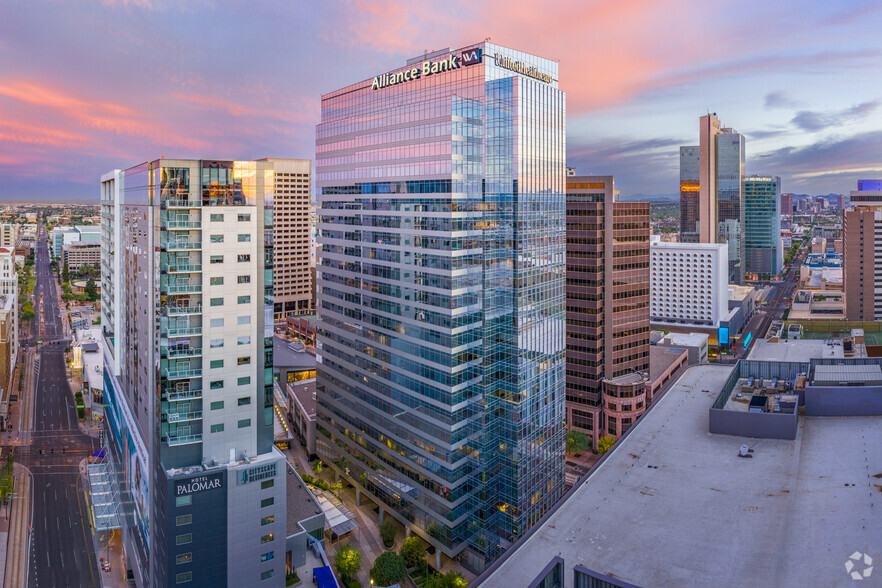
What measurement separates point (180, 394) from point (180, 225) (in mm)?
15816

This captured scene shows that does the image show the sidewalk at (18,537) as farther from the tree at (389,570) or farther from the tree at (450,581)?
the tree at (450,581)

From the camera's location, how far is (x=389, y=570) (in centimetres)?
7194

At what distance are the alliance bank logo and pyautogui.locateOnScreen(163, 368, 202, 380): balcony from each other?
47.3m

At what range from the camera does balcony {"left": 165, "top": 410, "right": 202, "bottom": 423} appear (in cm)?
5775

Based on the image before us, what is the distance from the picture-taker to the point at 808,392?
64.4 metres

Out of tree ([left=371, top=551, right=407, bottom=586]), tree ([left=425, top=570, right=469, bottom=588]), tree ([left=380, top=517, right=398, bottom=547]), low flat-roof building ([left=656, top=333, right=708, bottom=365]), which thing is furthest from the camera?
low flat-roof building ([left=656, top=333, right=708, bottom=365])

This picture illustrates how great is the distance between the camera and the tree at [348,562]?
75.4 meters

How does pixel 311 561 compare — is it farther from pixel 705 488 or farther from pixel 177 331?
pixel 705 488

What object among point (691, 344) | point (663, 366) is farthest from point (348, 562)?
point (691, 344)

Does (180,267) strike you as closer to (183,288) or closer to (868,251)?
(183,288)

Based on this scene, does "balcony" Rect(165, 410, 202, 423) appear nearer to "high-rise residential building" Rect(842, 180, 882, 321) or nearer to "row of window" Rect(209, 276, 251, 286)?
"row of window" Rect(209, 276, 251, 286)

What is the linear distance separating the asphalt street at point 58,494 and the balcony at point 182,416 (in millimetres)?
36537

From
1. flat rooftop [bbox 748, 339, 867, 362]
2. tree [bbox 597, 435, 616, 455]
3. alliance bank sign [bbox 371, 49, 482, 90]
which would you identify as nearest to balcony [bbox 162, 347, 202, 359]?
alliance bank sign [bbox 371, 49, 482, 90]

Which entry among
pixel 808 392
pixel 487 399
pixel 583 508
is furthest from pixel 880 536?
pixel 487 399
